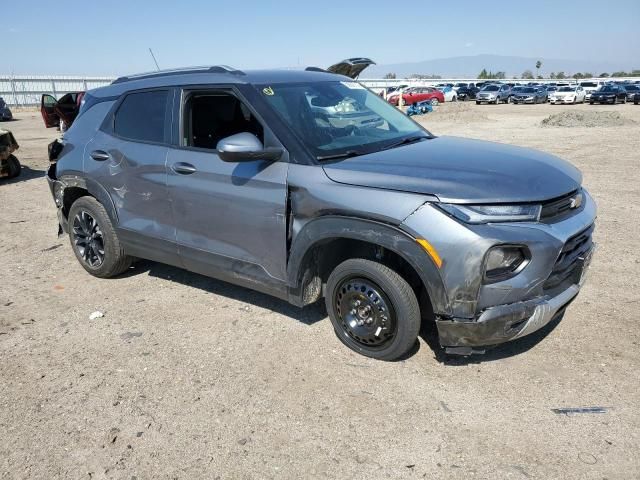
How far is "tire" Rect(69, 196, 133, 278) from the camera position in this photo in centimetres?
504

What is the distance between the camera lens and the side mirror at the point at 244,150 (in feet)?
11.4

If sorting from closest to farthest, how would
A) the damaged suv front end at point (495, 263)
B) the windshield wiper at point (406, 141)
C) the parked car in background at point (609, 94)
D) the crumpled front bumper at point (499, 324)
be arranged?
the damaged suv front end at point (495, 263), the crumpled front bumper at point (499, 324), the windshield wiper at point (406, 141), the parked car in background at point (609, 94)

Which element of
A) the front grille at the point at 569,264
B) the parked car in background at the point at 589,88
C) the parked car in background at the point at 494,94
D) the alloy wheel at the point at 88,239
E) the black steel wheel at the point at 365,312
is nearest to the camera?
the front grille at the point at 569,264

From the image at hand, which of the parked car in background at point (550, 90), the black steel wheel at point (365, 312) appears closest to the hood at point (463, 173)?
the black steel wheel at point (365, 312)

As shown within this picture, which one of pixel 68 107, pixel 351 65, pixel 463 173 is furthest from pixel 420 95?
pixel 463 173

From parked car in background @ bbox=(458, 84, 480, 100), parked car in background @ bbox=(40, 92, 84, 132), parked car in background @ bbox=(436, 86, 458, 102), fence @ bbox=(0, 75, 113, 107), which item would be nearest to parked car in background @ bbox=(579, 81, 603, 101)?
parked car in background @ bbox=(458, 84, 480, 100)

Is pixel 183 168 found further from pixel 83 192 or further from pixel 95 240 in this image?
pixel 83 192

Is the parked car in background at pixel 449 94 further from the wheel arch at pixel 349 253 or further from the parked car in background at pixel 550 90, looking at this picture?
the wheel arch at pixel 349 253

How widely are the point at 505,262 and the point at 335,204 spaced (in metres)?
1.09

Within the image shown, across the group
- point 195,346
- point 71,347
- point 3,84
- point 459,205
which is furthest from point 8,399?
point 3,84

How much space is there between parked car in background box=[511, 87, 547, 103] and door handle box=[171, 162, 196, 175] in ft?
140

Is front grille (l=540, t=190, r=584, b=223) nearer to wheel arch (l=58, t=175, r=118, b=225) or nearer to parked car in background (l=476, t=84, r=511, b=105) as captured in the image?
wheel arch (l=58, t=175, r=118, b=225)

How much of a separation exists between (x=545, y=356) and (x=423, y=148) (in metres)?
1.71

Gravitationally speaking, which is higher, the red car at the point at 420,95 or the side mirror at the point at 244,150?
the side mirror at the point at 244,150
